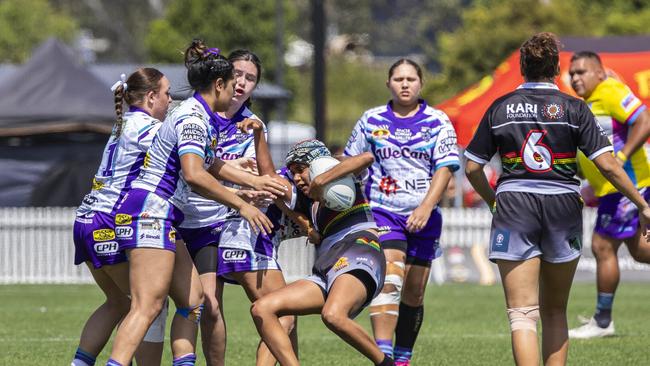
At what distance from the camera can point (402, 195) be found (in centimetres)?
890

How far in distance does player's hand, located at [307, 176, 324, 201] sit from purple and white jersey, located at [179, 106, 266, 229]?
0.63 m

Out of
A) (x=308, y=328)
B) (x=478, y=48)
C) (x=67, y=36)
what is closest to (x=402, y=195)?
→ (x=308, y=328)

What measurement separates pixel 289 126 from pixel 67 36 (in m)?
20.6

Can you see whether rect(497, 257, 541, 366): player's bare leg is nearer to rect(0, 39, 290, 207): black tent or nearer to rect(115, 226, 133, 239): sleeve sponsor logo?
rect(115, 226, 133, 239): sleeve sponsor logo

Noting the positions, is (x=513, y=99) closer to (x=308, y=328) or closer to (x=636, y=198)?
(x=636, y=198)

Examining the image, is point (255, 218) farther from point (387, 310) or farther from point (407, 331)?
point (407, 331)

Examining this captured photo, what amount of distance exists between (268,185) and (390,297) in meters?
1.53

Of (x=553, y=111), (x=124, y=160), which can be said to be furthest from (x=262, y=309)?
(x=553, y=111)

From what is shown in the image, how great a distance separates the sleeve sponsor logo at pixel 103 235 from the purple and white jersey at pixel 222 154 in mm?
579

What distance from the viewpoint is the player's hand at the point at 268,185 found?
743cm

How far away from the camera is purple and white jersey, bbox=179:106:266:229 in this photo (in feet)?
25.9

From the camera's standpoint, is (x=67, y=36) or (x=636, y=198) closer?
(x=636, y=198)

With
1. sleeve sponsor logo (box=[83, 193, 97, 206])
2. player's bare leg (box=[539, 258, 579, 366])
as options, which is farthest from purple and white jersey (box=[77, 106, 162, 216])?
player's bare leg (box=[539, 258, 579, 366])

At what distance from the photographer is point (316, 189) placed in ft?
24.8
